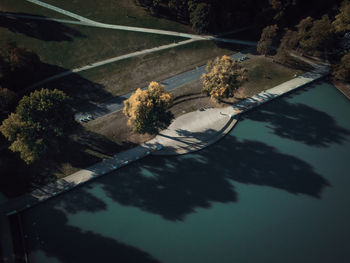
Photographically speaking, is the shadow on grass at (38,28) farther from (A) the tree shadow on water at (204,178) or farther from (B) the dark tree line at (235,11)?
(A) the tree shadow on water at (204,178)

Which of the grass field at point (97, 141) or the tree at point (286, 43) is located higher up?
the tree at point (286, 43)

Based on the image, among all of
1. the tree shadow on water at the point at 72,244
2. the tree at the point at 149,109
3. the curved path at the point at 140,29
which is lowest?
the tree shadow on water at the point at 72,244

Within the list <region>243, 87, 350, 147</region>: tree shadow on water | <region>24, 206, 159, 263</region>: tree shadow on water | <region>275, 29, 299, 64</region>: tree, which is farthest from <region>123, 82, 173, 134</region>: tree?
<region>275, 29, 299, 64</region>: tree

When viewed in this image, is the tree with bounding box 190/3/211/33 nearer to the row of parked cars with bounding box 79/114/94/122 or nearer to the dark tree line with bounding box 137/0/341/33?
the dark tree line with bounding box 137/0/341/33

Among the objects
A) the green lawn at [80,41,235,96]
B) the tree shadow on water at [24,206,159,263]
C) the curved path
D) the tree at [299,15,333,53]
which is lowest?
the tree shadow on water at [24,206,159,263]

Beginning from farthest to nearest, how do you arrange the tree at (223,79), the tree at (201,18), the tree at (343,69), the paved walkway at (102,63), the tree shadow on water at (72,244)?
1. the tree at (201,18)
2. the paved walkway at (102,63)
3. the tree at (343,69)
4. the tree at (223,79)
5. the tree shadow on water at (72,244)

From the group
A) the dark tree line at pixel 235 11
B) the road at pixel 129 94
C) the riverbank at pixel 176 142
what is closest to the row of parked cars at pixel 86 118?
the road at pixel 129 94

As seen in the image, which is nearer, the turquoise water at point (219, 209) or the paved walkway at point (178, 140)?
the turquoise water at point (219, 209)
